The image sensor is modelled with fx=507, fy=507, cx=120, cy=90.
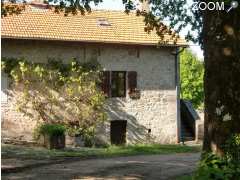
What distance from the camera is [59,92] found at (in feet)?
81.9

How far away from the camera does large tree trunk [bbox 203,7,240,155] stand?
9133 mm

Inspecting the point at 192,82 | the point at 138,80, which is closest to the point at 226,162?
the point at 138,80

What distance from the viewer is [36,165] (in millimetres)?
16016

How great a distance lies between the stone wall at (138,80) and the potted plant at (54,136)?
2.14 metres

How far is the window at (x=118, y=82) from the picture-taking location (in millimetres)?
26219

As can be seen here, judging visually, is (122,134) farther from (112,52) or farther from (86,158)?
(86,158)

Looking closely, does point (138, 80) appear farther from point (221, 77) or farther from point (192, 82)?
point (192, 82)

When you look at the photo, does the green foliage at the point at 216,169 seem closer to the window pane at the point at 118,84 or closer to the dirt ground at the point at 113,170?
the dirt ground at the point at 113,170

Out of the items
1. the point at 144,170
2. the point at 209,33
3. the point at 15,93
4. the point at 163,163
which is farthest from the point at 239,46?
the point at 15,93

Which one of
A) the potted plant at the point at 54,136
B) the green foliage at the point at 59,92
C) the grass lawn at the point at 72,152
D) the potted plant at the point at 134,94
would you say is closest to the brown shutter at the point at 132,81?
the potted plant at the point at 134,94

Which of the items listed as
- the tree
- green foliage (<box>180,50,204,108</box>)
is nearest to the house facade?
the tree

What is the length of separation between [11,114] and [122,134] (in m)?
6.09

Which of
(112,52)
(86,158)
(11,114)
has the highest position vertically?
(112,52)

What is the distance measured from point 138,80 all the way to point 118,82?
1.13 metres
